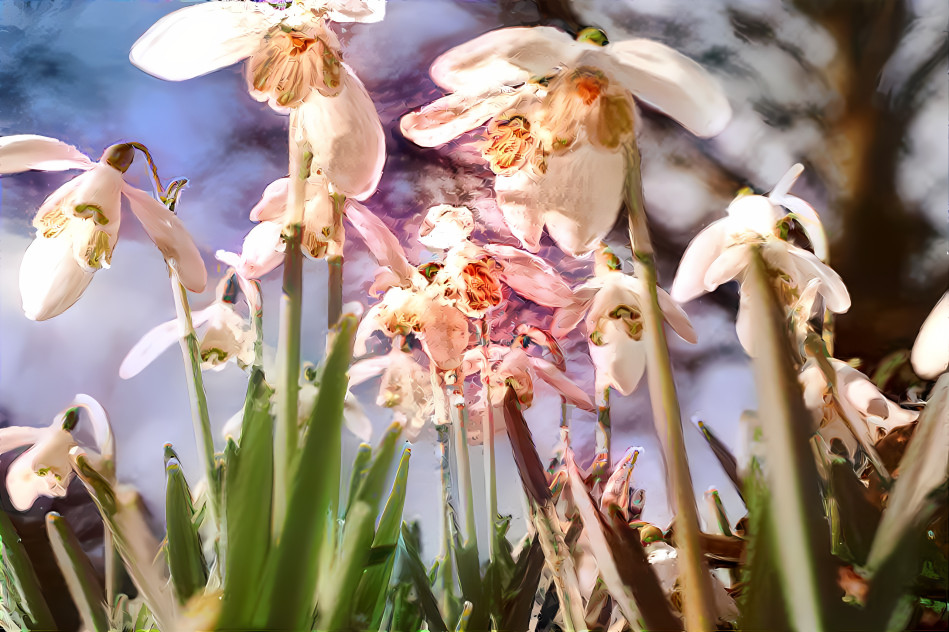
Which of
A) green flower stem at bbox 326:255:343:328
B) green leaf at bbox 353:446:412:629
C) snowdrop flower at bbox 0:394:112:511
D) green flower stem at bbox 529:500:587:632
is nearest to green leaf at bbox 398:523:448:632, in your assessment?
green leaf at bbox 353:446:412:629

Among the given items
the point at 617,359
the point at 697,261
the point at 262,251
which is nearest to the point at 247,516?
the point at 262,251

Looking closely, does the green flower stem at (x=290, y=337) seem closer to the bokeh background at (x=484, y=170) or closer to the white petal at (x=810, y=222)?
the bokeh background at (x=484, y=170)

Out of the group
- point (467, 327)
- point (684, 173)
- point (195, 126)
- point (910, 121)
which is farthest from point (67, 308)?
point (910, 121)

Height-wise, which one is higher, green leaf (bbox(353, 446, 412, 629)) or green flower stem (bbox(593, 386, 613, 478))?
green flower stem (bbox(593, 386, 613, 478))

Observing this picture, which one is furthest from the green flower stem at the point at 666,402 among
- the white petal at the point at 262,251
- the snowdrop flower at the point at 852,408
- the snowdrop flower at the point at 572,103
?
the white petal at the point at 262,251

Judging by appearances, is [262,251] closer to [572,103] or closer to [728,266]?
[572,103]

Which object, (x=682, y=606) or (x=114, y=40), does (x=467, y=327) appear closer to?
(x=682, y=606)

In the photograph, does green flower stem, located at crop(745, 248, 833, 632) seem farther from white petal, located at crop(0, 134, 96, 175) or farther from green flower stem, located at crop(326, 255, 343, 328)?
white petal, located at crop(0, 134, 96, 175)
